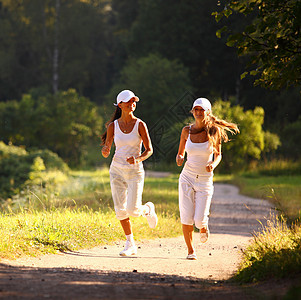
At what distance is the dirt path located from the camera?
5.30m

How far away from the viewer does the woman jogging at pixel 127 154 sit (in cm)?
761

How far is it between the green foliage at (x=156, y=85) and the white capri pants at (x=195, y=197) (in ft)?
102

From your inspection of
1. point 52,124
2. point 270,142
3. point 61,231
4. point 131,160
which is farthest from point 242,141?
point 131,160

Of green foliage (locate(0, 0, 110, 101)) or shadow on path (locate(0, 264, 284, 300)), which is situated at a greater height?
green foliage (locate(0, 0, 110, 101))

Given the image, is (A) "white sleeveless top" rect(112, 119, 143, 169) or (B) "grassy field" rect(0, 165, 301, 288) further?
(A) "white sleeveless top" rect(112, 119, 143, 169)

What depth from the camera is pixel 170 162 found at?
31.5 meters

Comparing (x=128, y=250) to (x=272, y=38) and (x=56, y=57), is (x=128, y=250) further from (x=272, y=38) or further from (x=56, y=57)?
(x=56, y=57)

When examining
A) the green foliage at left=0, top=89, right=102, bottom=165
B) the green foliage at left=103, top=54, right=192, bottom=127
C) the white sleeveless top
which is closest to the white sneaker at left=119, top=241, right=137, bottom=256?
the white sleeveless top

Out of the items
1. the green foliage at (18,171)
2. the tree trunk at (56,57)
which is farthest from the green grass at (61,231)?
the tree trunk at (56,57)

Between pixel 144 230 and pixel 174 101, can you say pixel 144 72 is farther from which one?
pixel 144 230

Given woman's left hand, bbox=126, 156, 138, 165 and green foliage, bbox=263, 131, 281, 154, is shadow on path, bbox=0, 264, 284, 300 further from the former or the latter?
green foliage, bbox=263, 131, 281, 154

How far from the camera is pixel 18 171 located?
2164 centimetres

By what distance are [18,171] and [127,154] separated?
1478 centimetres

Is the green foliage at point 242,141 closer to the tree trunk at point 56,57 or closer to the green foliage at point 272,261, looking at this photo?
the green foliage at point 272,261
